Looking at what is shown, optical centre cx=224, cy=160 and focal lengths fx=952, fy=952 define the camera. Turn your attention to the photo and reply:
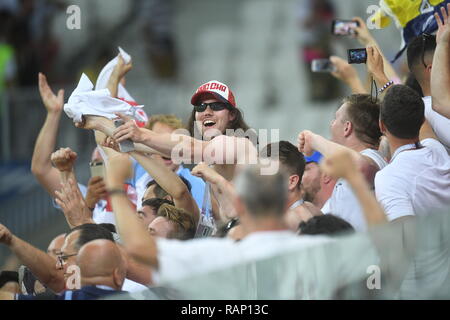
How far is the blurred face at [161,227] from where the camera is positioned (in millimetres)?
5043

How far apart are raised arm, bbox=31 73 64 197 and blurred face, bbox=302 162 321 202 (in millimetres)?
1681

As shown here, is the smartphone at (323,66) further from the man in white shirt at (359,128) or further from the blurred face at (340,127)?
the blurred face at (340,127)

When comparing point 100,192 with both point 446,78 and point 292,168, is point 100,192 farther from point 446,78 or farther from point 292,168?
point 446,78

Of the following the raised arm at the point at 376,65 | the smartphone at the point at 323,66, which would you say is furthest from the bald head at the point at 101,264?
the smartphone at the point at 323,66

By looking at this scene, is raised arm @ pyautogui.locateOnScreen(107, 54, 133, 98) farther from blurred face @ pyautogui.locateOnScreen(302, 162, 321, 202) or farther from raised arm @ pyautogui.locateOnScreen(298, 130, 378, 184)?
raised arm @ pyautogui.locateOnScreen(298, 130, 378, 184)

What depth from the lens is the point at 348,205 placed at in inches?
189

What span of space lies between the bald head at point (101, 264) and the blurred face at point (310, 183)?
1671 mm

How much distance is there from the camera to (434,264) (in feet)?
14.3

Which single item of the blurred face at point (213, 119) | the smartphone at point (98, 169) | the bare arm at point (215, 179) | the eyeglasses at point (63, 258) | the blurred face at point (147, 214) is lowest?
the eyeglasses at point (63, 258)

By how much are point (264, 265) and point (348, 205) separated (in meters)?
1.21

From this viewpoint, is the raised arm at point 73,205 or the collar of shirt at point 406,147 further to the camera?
the raised arm at point 73,205

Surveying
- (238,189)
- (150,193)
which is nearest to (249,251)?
(238,189)

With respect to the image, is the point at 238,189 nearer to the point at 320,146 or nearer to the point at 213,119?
the point at 320,146

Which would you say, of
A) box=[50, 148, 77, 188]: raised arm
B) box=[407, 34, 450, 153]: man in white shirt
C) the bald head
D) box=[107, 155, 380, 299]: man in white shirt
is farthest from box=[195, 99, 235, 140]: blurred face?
box=[107, 155, 380, 299]: man in white shirt
